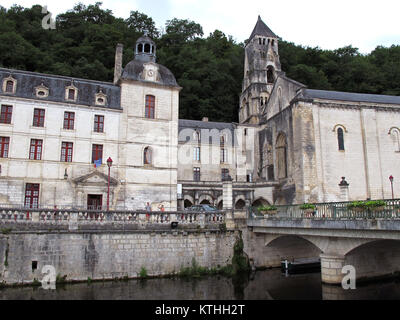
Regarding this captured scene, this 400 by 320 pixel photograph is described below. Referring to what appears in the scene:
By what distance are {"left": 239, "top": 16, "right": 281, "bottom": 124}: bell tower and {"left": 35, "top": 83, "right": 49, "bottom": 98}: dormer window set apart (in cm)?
2731

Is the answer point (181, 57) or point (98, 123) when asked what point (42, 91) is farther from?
point (181, 57)

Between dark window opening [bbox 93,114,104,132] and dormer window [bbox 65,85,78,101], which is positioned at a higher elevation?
dormer window [bbox 65,85,78,101]

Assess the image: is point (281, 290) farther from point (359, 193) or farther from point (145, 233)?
point (359, 193)

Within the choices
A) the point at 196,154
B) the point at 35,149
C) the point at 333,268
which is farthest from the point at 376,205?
the point at 196,154

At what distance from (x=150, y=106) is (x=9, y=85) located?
9.40 metres

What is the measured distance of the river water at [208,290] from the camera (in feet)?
42.9

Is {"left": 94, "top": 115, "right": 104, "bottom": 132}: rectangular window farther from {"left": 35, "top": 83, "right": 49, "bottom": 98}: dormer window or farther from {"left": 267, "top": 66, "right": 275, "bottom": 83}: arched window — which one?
{"left": 267, "top": 66, "right": 275, "bottom": 83}: arched window

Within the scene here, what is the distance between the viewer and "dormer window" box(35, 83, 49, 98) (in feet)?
74.6

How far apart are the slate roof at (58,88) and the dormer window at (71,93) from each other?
217 mm

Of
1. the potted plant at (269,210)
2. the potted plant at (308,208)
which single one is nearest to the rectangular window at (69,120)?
the potted plant at (269,210)

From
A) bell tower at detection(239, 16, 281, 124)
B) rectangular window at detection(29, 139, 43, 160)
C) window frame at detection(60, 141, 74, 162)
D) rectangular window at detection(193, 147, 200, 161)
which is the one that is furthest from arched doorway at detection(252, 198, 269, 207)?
rectangular window at detection(29, 139, 43, 160)

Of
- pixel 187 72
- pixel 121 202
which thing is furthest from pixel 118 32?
pixel 121 202

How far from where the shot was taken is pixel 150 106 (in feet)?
83.0

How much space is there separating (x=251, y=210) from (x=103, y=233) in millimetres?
7977
